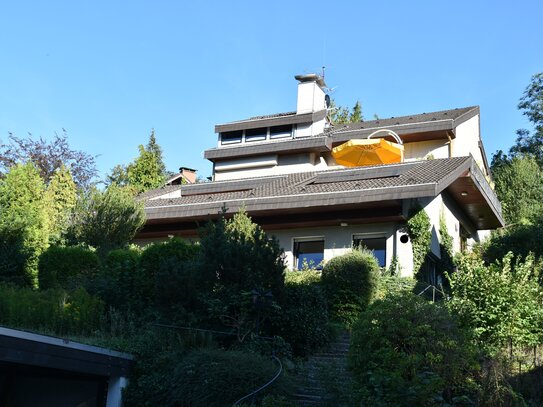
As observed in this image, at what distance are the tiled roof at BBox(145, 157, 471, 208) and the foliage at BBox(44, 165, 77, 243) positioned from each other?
263cm

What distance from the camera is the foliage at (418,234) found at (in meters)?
20.8

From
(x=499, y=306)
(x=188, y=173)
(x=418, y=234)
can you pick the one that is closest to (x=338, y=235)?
(x=418, y=234)

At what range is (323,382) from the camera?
11.5m

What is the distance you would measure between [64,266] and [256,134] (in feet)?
57.3

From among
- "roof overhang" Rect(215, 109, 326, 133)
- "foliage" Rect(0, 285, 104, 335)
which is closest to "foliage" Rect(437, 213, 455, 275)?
"roof overhang" Rect(215, 109, 326, 133)

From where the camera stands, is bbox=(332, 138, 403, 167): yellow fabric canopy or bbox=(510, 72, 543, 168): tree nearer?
bbox=(332, 138, 403, 167): yellow fabric canopy

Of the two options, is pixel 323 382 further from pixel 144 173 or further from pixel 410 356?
pixel 144 173

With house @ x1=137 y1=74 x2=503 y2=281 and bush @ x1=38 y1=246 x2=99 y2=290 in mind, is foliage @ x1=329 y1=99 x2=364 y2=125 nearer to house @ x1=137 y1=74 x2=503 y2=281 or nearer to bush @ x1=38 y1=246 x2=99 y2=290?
house @ x1=137 y1=74 x2=503 y2=281

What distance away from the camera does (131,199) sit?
22.1 meters

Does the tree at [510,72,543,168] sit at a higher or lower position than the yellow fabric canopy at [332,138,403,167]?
higher

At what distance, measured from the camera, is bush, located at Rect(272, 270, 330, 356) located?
48.3 ft

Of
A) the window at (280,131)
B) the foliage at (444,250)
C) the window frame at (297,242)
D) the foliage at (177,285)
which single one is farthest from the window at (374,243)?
the window at (280,131)

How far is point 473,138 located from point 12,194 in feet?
67.8

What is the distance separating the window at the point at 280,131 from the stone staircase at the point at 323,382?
20004 millimetres
